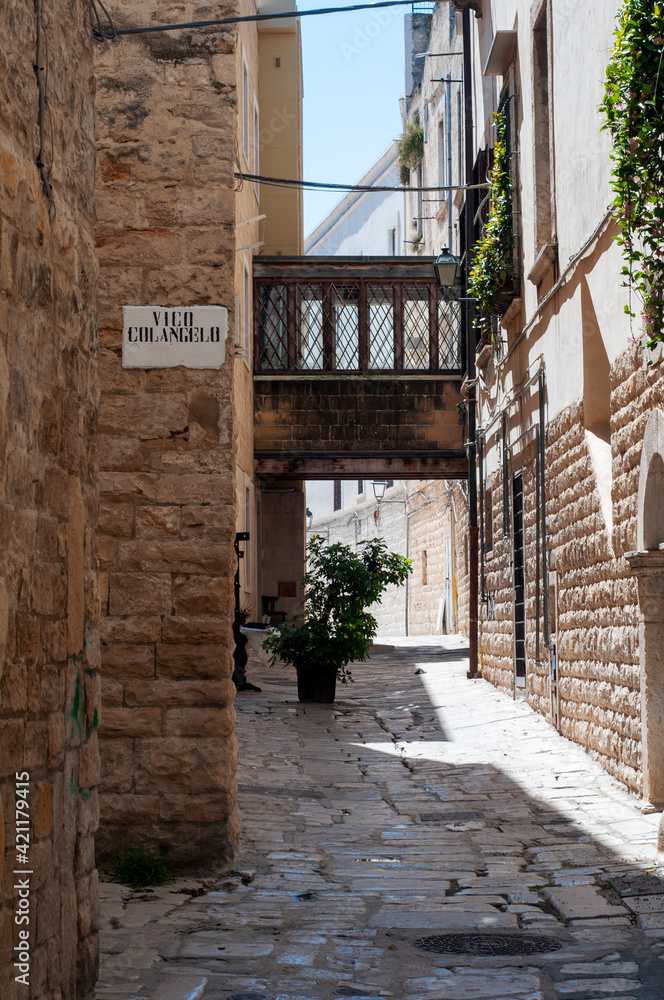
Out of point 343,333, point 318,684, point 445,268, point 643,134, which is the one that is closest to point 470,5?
point 445,268

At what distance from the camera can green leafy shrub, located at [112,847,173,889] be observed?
530cm

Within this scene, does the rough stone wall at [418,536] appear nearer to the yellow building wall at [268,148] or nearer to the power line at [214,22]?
the yellow building wall at [268,148]

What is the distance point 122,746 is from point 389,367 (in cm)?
1227

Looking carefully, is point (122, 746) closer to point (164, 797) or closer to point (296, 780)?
point (164, 797)

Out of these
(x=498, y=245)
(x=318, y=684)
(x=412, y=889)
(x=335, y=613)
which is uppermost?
(x=498, y=245)

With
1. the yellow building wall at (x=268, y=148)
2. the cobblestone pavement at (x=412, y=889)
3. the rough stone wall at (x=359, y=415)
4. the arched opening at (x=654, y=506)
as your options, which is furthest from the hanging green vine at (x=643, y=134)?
the rough stone wall at (x=359, y=415)

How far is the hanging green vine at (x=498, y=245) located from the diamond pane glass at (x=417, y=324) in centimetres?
525

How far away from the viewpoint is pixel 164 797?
5.55m

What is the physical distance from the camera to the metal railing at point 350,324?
17.3 metres

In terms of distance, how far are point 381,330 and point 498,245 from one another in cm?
578

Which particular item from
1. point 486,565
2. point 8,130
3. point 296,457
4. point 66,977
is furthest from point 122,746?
point 296,457

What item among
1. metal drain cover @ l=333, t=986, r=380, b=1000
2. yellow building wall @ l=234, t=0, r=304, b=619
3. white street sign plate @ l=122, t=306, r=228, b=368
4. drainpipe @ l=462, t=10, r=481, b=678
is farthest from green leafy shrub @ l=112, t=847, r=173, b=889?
yellow building wall @ l=234, t=0, r=304, b=619

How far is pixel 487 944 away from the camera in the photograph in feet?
14.4

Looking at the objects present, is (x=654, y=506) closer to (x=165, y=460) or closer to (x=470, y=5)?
(x=165, y=460)
